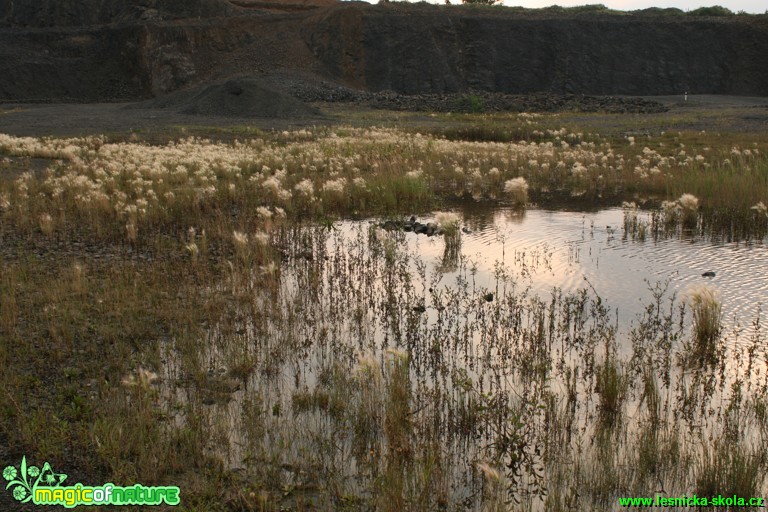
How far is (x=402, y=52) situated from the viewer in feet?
221

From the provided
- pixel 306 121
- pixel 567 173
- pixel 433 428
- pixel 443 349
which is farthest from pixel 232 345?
pixel 306 121

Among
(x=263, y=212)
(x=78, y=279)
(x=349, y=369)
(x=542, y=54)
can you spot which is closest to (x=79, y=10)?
(x=542, y=54)

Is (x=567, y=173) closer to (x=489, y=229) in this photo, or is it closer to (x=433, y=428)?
(x=489, y=229)

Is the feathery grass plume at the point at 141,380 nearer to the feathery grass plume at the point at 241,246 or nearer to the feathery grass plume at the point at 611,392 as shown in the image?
the feathery grass plume at the point at 611,392

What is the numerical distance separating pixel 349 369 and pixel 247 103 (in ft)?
123

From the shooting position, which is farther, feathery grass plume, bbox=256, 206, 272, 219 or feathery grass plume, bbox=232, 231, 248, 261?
feathery grass plume, bbox=256, 206, 272, 219

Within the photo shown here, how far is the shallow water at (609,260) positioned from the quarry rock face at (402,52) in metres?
54.0

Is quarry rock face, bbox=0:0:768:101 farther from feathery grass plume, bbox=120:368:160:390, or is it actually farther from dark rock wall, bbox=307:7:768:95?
feathery grass plume, bbox=120:368:160:390

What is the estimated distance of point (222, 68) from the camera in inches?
2544

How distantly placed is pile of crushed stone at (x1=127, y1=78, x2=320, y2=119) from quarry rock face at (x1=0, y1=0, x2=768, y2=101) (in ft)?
69.6

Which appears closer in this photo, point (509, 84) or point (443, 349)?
point (443, 349)

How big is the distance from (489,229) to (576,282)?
3.97 meters

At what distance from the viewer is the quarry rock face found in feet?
213

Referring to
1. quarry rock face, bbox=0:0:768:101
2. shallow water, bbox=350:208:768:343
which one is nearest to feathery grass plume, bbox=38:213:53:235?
shallow water, bbox=350:208:768:343
